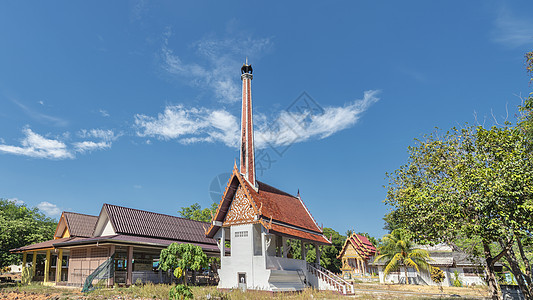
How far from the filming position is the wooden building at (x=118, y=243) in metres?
23.5

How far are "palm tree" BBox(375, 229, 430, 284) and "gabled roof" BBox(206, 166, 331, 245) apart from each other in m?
11.8

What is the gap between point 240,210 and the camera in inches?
890

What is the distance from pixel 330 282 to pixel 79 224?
22.4 m

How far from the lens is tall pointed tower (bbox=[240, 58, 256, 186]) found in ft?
82.3

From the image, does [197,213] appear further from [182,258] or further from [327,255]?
[182,258]

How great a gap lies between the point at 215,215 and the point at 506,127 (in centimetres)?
1727

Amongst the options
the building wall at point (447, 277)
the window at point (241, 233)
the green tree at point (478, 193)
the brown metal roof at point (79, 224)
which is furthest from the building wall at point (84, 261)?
the building wall at point (447, 277)

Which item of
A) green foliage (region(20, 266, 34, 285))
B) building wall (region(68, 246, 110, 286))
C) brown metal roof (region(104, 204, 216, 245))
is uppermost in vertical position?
brown metal roof (region(104, 204, 216, 245))

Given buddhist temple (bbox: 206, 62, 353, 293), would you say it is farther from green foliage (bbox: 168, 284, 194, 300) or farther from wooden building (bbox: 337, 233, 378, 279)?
wooden building (bbox: 337, 233, 378, 279)

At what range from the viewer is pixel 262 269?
67.3 feet

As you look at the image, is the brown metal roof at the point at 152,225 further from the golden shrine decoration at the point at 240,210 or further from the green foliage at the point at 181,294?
the green foliage at the point at 181,294

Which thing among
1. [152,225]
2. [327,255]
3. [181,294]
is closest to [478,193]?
[181,294]

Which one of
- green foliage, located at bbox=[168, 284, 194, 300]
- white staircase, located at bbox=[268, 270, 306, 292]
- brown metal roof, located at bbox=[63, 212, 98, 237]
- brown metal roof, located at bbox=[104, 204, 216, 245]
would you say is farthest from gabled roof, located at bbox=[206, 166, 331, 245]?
brown metal roof, located at bbox=[63, 212, 98, 237]

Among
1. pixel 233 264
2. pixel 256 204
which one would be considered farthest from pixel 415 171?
pixel 233 264
